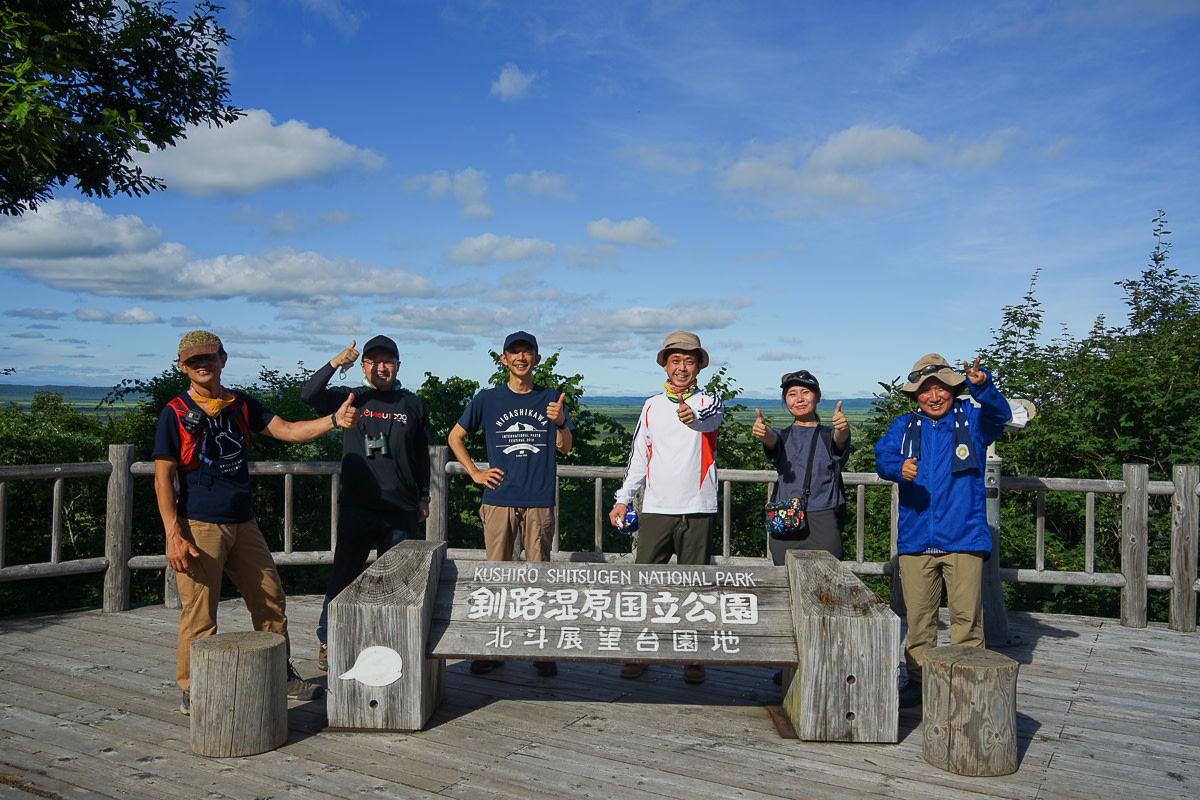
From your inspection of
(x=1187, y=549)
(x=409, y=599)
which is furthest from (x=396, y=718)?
(x=1187, y=549)

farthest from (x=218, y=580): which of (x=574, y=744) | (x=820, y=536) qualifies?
(x=820, y=536)

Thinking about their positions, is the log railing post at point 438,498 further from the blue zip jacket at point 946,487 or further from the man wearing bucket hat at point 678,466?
the blue zip jacket at point 946,487

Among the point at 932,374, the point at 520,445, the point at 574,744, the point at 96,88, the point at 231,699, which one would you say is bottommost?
the point at 574,744

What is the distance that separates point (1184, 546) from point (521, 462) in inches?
210

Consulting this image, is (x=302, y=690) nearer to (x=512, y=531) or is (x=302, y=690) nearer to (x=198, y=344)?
(x=512, y=531)

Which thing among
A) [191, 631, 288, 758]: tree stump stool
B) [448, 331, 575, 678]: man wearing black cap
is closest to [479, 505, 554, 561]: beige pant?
[448, 331, 575, 678]: man wearing black cap

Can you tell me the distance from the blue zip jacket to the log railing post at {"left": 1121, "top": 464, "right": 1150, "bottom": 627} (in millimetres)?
2608

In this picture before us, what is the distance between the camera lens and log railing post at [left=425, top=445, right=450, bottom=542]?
6.73 m

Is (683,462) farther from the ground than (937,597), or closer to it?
farther from the ground

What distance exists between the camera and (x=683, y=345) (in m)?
4.76

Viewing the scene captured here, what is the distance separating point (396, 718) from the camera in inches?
155

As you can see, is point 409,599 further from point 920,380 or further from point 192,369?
point 920,380

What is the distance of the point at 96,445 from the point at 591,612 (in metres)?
8.46

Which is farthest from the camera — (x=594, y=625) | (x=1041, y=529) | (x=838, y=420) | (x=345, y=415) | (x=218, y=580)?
(x=1041, y=529)
